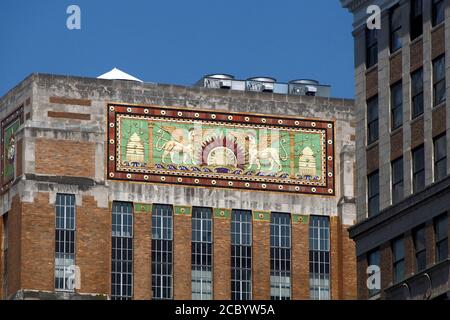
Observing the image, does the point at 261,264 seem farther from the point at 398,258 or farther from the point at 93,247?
the point at 398,258

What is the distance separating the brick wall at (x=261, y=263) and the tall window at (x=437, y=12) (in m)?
49.2

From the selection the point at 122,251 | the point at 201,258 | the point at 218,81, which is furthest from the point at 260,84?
the point at 122,251

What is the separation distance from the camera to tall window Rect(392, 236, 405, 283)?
7906cm

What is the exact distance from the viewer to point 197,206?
12694 centimetres

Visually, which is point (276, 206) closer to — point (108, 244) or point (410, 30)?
point (108, 244)

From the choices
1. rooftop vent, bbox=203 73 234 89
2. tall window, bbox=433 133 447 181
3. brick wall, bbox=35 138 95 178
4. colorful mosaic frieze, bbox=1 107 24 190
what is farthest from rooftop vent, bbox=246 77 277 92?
tall window, bbox=433 133 447 181

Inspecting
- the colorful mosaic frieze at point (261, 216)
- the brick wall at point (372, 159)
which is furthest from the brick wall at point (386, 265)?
the colorful mosaic frieze at point (261, 216)

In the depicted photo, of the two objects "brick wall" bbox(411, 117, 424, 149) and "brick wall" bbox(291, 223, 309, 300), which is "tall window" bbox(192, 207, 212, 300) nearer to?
"brick wall" bbox(291, 223, 309, 300)

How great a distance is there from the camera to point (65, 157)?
406 feet

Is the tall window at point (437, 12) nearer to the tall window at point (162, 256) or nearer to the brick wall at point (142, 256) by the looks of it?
the brick wall at point (142, 256)

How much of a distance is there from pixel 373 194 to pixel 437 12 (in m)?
7.83

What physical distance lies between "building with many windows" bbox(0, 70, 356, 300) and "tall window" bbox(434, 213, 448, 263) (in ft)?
154
